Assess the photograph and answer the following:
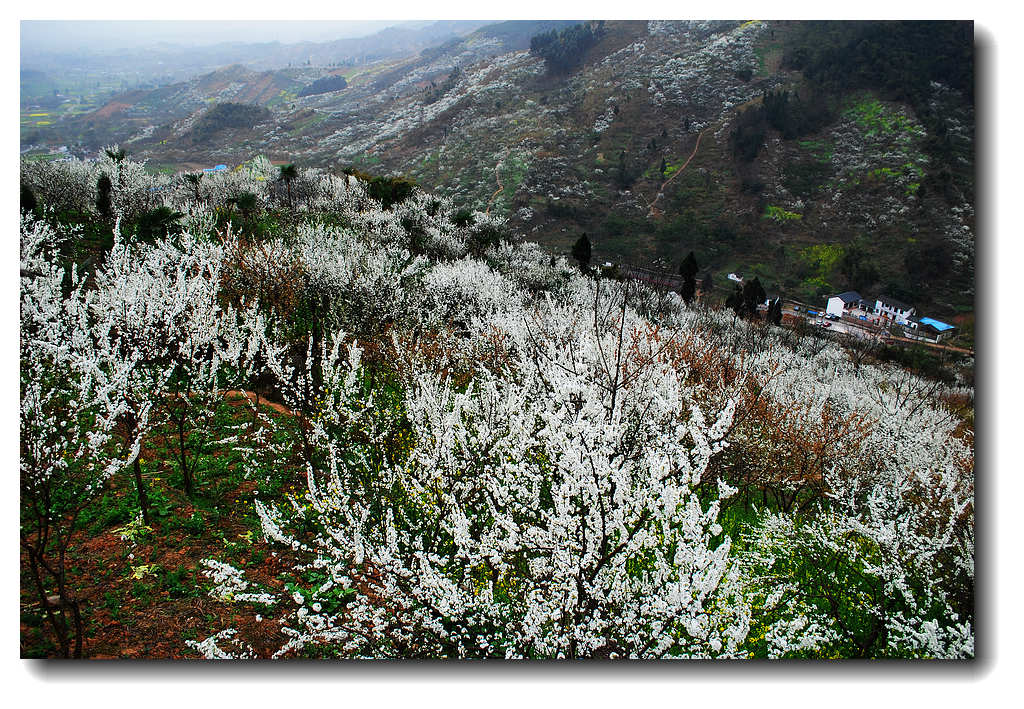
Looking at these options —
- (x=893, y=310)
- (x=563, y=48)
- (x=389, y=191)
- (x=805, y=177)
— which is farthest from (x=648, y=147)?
(x=893, y=310)

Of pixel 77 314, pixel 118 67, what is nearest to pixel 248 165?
pixel 118 67

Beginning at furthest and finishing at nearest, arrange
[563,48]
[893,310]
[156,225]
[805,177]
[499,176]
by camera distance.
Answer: [499,176] < [805,177] < [563,48] < [156,225] < [893,310]

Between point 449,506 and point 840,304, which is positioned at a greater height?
point 840,304

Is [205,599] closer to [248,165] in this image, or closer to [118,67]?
[118,67]

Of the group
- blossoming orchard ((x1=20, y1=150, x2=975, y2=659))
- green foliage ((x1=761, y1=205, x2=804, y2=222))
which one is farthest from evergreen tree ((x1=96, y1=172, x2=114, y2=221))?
green foliage ((x1=761, y1=205, x2=804, y2=222))

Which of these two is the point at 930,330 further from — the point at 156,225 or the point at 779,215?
the point at 779,215

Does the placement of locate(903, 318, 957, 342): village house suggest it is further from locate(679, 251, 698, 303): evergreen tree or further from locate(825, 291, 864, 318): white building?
locate(679, 251, 698, 303): evergreen tree

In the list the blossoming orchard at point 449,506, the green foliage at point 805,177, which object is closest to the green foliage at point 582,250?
the blossoming orchard at point 449,506

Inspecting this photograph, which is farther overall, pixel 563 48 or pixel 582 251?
pixel 563 48
